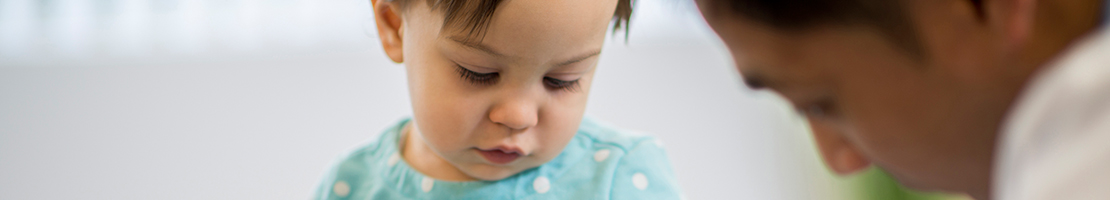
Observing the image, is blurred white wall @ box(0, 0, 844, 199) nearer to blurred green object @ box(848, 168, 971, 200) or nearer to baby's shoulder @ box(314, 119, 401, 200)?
blurred green object @ box(848, 168, 971, 200)

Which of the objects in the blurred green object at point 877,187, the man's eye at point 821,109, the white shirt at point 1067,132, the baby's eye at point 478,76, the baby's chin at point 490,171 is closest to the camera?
the white shirt at point 1067,132

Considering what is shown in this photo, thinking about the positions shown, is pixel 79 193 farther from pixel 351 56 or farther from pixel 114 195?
pixel 351 56

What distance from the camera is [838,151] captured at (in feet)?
1.90

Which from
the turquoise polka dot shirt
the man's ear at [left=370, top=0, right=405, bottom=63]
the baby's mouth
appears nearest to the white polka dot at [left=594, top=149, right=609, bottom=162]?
the turquoise polka dot shirt

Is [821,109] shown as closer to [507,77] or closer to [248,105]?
[507,77]

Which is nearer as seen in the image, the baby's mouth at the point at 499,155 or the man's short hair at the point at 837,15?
the man's short hair at the point at 837,15

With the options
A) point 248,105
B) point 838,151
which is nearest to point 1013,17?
point 838,151

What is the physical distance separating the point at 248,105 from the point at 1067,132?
1916mm

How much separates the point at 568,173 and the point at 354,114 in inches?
51.4

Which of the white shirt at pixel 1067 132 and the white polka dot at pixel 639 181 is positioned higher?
the white shirt at pixel 1067 132

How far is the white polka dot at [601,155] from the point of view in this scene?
30.1 inches

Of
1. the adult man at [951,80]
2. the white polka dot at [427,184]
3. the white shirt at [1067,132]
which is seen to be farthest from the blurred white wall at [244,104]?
the white shirt at [1067,132]

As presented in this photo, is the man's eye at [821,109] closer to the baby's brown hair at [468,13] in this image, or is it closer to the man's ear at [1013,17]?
the man's ear at [1013,17]

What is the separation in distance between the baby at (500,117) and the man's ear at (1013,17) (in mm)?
266
